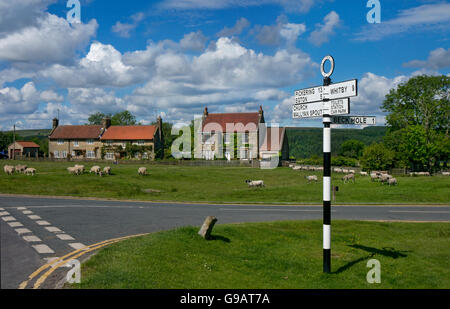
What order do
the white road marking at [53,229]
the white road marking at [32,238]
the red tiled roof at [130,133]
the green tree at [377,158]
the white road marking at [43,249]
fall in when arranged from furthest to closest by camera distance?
the red tiled roof at [130,133]
the green tree at [377,158]
the white road marking at [53,229]
the white road marking at [32,238]
the white road marking at [43,249]

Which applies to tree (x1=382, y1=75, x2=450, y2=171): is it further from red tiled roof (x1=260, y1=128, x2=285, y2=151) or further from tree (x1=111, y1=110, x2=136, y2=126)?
tree (x1=111, y1=110, x2=136, y2=126)

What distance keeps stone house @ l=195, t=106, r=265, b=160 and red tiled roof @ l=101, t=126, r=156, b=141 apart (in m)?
12.6

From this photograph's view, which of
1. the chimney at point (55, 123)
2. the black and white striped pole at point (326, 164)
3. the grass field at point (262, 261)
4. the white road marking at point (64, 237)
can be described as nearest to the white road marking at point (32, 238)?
the white road marking at point (64, 237)

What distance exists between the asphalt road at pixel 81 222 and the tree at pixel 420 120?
42972 mm

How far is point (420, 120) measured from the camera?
2776 inches

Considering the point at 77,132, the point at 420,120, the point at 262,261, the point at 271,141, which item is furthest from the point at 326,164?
the point at 77,132

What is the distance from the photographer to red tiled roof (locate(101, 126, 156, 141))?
93625mm

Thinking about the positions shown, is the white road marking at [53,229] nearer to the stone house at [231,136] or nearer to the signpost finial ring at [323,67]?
the signpost finial ring at [323,67]

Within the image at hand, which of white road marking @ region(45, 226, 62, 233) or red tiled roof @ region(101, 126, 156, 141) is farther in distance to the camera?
red tiled roof @ region(101, 126, 156, 141)

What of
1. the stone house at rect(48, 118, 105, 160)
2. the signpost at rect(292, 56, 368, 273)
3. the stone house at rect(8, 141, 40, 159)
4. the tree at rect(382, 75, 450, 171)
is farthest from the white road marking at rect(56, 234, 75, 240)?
the stone house at rect(8, 141, 40, 159)

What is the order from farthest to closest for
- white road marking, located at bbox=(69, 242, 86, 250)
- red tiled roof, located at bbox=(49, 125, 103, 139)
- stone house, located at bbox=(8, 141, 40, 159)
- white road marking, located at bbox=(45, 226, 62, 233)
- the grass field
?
stone house, located at bbox=(8, 141, 40, 159)
red tiled roof, located at bbox=(49, 125, 103, 139)
white road marking, located at bbox=(45, 226, 62, 233)
white road marking, located at bbox=(69, 242, 86, 250)
the grass field

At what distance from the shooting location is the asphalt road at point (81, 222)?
1008 cm

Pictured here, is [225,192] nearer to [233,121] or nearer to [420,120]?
[420,120]
